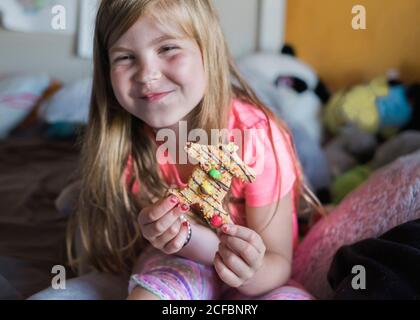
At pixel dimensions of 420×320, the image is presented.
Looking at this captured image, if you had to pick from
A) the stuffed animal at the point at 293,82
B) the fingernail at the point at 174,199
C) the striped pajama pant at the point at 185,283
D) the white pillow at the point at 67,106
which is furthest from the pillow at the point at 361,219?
the white pillow at the point at 67,106

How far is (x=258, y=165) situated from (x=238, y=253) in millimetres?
133

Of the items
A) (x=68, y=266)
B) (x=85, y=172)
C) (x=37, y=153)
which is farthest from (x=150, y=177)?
(x=37, y=153)

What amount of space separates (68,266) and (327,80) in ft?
2.81

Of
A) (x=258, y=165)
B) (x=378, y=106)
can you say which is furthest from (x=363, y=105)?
(x=258, y=165)

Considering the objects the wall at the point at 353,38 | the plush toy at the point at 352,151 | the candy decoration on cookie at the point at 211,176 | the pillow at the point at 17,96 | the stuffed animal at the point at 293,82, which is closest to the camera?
the candy decoration on cookie at the point at 211,176

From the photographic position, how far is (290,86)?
4.43 ft

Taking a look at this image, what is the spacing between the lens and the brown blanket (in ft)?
2.36

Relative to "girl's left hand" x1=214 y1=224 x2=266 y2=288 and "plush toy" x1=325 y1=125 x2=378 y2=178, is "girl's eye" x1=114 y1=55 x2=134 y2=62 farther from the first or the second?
"plush toy" x1=325 y1=125 x2=378 y2=178

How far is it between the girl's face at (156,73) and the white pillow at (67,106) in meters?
0.82

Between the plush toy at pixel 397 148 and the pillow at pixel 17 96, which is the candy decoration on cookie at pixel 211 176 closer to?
the plush toy at pixel 397 148

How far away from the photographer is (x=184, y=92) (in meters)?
0.58

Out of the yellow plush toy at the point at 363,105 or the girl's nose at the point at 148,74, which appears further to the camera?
the yellow plush toy at the point at 363,105

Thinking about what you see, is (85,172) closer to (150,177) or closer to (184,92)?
(150,177)

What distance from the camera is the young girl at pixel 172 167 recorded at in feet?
1.78
